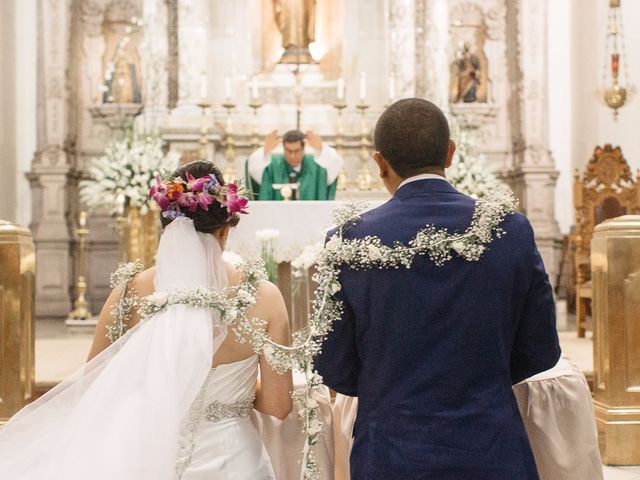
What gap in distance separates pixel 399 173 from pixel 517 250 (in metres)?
0.35

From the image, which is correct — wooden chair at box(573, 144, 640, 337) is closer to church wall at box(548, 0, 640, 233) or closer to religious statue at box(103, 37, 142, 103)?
church wall at box(548, 0, 640, 233)

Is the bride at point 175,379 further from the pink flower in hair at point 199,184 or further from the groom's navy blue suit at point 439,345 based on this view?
the groom's navy blue suit at point 439,345

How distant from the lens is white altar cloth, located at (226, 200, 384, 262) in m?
6.06

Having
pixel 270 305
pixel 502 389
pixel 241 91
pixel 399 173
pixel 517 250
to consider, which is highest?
pixel 241 91

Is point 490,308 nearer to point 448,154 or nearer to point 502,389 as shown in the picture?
point 502,389

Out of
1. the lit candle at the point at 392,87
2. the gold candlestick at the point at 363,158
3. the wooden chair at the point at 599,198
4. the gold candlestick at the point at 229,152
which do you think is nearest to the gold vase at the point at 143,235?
the gold candlestick at the point at 229,152

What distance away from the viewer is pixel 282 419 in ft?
8.51

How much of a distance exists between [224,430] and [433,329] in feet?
2.73

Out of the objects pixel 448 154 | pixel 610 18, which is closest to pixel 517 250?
pixel 448 154

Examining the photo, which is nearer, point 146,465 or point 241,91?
point 146,465

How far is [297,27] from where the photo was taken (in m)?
11.0

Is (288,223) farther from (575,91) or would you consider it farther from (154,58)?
(575,91)

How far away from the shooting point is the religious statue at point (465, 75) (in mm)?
11562

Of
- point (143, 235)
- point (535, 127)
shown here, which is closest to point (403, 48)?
point (535, 127)
